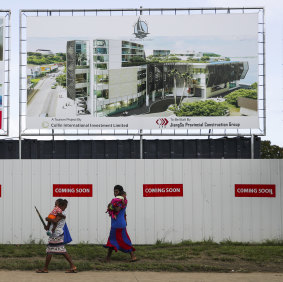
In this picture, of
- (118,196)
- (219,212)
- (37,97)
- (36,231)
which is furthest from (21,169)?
(219,212)

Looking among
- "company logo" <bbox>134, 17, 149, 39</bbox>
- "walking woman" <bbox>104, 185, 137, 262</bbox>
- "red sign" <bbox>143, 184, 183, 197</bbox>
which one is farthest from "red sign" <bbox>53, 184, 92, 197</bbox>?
"company logo" <bbox>134, 17, 149, 39</bbox>

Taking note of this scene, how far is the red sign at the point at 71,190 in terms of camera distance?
14.6 metres

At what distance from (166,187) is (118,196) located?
3108mm

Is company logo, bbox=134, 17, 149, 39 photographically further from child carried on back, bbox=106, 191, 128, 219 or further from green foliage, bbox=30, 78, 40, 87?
child carried on back, bbox=106, 191, 128, 219

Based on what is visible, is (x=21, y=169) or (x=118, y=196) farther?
(x=21, y=169)

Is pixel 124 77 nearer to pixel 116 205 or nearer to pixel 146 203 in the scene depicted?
pixel 146 203

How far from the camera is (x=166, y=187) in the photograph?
14750 mm

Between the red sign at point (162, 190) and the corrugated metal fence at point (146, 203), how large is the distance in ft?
0.33

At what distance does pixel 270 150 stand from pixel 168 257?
123 feet

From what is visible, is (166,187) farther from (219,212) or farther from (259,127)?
(259,127)


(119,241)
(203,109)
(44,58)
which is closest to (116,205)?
(119,241)

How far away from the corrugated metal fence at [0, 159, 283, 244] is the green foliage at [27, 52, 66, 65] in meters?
3.35

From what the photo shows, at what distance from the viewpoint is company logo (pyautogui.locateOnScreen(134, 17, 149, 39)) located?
16734mm

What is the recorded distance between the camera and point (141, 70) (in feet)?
55.3
